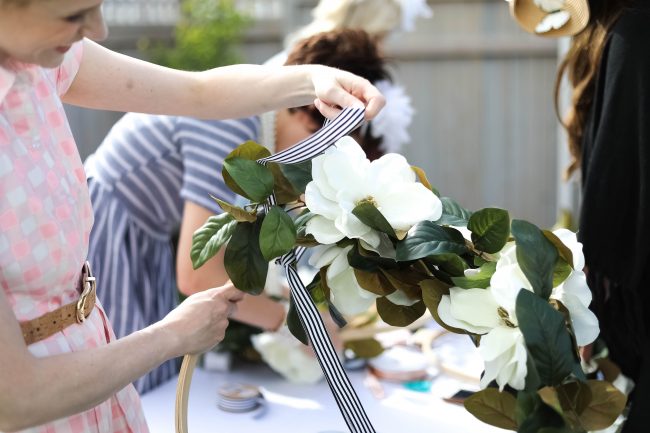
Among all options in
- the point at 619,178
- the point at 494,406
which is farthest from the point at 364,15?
the point at 494,406

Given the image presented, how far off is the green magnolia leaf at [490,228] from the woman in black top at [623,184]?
58 cm

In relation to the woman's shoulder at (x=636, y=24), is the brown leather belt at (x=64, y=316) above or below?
below

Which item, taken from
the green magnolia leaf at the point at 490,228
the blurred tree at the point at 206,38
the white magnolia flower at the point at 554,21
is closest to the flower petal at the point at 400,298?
the green magnolia leaf at the point at 490,228

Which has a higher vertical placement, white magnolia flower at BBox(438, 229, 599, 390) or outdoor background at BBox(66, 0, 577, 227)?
white magnolia flower at BBox(438, 229, 599, 390)

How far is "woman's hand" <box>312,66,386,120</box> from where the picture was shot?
1.01 metres

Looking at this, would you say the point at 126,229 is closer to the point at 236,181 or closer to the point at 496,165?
the point at 236,181

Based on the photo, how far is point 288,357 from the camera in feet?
5.54

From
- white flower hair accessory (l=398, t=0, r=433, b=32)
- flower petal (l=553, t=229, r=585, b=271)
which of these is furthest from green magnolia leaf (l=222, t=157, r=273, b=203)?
white flower hair accessory (l=398, t=0, r=433, b=32)

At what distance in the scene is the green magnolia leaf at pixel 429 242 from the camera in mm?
862

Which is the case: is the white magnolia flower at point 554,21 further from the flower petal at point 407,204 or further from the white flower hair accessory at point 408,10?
the white flower hair accessory at point 408,10

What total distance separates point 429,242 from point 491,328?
0.11 meters

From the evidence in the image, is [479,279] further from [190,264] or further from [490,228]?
[190,264]

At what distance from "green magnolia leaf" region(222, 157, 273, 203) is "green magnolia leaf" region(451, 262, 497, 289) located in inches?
9.5

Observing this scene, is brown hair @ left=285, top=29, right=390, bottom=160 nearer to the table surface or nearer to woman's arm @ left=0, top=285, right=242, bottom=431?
the table surface
